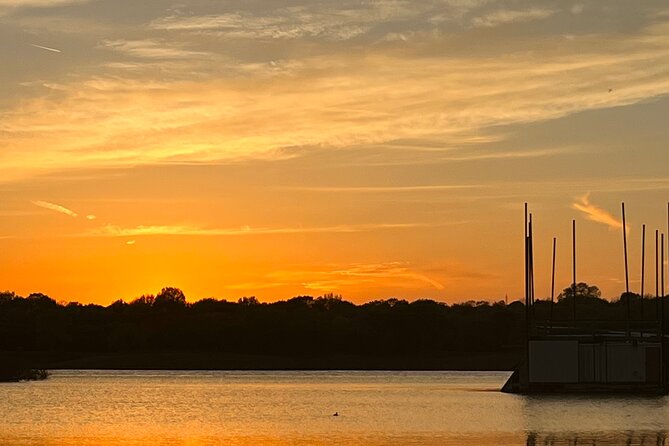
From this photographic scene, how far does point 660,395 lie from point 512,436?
37.0 m

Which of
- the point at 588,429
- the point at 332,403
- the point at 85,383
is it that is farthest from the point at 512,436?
the point at 85,383

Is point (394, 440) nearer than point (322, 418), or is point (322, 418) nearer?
point (394, 440)

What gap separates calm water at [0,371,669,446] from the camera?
66.4 m

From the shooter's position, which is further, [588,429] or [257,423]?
[257,423]

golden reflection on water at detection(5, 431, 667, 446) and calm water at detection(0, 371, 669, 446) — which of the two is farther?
calm water at detection(0, 371, 669, 446)

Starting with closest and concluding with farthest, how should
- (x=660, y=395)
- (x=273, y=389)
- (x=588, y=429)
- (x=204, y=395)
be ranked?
1. (x=588, y=429)
2. (x=660, y=395)
3. (x=204, y=395)
4. (x=273, y=389)

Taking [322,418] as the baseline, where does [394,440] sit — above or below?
below

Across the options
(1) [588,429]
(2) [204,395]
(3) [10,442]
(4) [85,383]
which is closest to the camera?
(3) [10,442]

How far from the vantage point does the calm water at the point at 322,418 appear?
66.4m

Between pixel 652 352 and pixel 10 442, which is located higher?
pixel 652 352

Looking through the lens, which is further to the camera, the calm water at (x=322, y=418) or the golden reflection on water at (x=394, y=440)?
the calm water at (x=322, y=418)

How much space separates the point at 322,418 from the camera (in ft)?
271

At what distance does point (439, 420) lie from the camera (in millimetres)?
79562

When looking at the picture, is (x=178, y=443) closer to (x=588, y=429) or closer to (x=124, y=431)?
(x=124, y=431)
